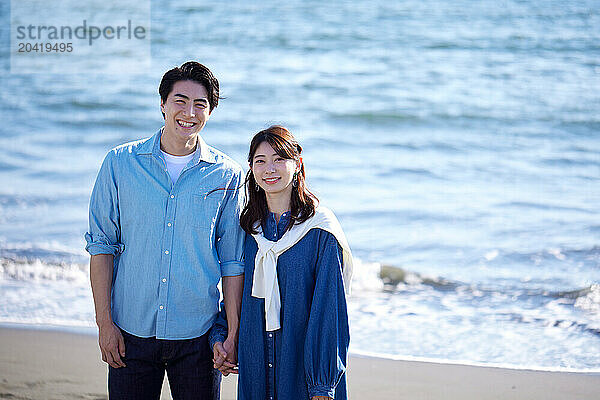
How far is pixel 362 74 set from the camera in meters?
12.1

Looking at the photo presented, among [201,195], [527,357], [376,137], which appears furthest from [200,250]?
[376,137]

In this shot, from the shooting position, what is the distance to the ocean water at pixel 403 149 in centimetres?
538

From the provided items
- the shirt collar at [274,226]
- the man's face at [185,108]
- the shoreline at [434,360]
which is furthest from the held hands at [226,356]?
the shoreline at [434,360]

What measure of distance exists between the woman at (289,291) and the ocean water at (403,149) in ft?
6.92

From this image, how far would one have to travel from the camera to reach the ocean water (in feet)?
17.6

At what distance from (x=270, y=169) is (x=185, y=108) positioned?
0.33 m

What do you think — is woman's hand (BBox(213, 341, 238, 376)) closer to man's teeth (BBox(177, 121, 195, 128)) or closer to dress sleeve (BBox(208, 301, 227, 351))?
dress sleeve (BBox(208, 301, 227, 351))

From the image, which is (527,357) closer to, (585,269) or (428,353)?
(428,353)

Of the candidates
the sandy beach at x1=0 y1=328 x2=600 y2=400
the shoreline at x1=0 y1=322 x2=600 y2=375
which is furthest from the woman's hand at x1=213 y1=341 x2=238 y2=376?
the shoreline at x1=0 y1=322 x2=600 y2=375

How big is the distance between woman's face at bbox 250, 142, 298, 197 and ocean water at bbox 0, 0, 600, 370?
2.26 m

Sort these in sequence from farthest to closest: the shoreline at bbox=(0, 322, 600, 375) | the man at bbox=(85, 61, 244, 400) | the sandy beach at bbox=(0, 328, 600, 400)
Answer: the shoreline at bbox=(0, 322, 600, 375) → the sandy beach at bbox=(0, 328, 600, 400) → the man at bbox=(85, 61, 244, 400)

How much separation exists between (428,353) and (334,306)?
2250 millimetres

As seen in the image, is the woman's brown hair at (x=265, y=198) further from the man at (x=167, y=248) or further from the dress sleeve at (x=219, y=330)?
the dress sleeve at (x=219, y=330)

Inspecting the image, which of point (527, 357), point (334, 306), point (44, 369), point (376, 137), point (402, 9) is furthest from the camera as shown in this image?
point (402, 9)
